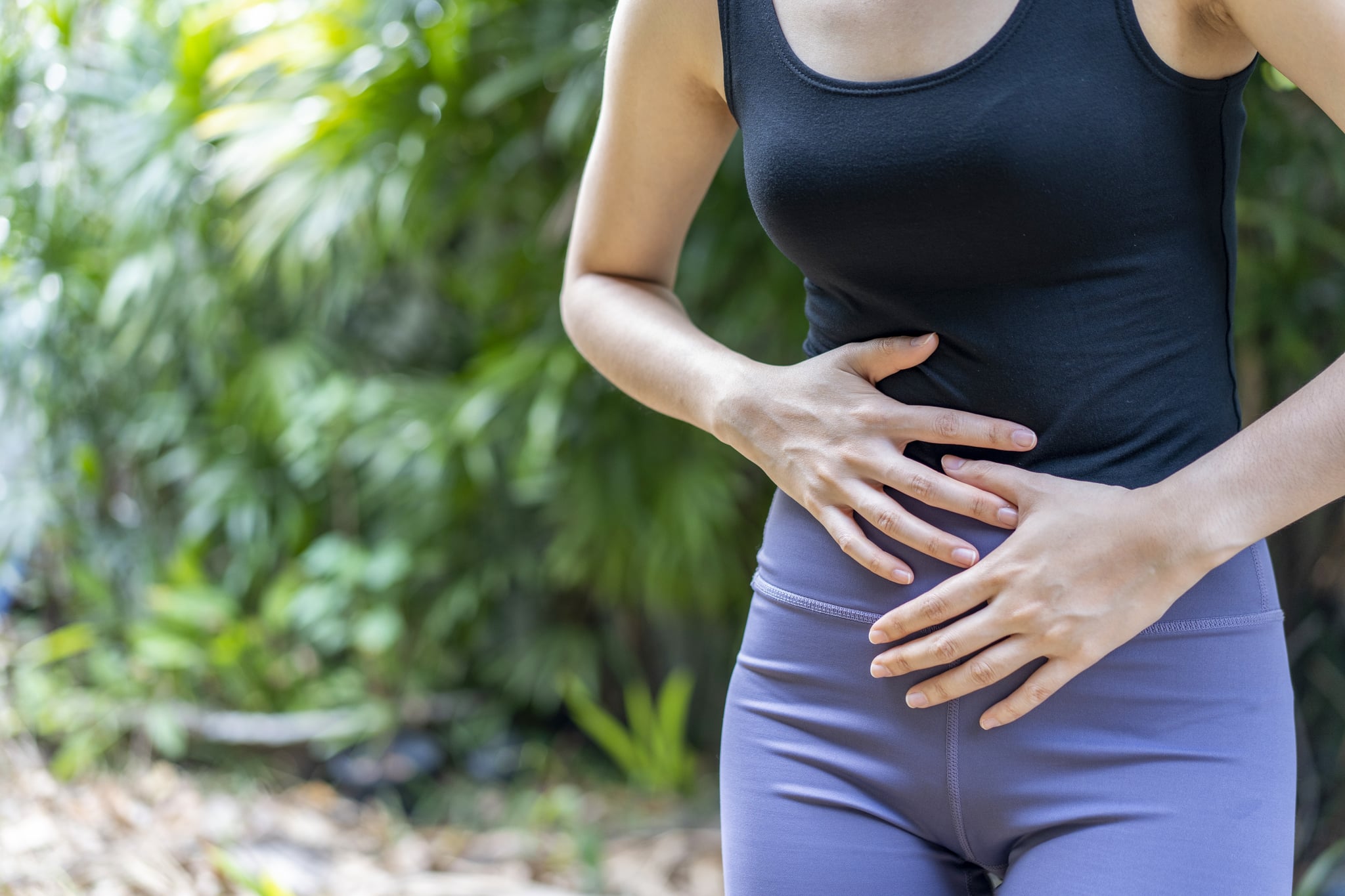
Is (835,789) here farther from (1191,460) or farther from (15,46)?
Result: (15,46)

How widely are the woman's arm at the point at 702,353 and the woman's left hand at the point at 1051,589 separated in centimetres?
2

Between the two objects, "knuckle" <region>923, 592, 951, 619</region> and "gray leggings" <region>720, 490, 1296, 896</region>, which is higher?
"knuckle" <region>923, 592, 951, 619</region>

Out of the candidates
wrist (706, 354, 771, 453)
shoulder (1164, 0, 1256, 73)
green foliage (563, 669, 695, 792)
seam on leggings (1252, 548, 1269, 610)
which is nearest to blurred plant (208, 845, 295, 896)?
green foliage (563, 669, 695, 792)

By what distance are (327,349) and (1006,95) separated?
253 cm

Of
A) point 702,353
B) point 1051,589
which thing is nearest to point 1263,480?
point 1051,589

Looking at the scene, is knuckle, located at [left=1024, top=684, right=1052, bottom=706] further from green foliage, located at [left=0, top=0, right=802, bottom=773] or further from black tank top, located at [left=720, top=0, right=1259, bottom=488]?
green foliage, located at [left=0, top=0, right=802, bottom=773]

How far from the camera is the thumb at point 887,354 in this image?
0.64 meters

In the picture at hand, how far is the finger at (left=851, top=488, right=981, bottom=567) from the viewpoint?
0.62 m

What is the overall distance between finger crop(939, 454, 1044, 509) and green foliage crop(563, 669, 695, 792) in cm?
195

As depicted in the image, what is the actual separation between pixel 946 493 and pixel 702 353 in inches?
9.3

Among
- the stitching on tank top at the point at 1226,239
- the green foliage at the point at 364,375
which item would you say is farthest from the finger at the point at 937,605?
the green foliage at the point at 364,375

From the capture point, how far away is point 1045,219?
579 mm

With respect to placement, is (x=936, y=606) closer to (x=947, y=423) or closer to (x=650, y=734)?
(x=947, y=423)

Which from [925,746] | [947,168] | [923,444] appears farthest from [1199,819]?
[947,168]
